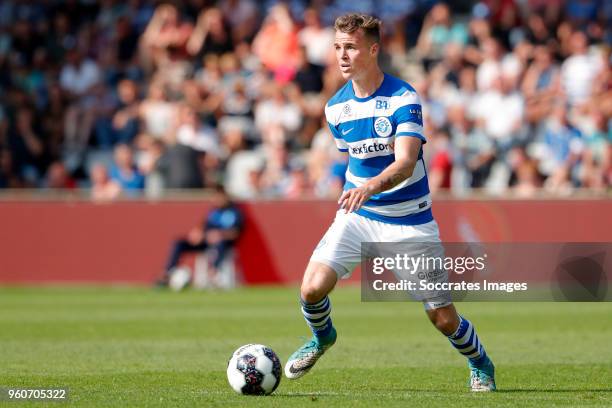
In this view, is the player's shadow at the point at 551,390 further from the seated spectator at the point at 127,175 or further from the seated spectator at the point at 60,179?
the seated spectator at the point at 60,179

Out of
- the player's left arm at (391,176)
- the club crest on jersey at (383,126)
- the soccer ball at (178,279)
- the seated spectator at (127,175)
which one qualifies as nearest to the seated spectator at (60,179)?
the seated spectator at (127,175)

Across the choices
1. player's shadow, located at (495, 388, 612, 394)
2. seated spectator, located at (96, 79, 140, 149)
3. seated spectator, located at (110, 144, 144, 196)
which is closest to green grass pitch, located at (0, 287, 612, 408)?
player's shadow, located at (495, 388, 612, 394)

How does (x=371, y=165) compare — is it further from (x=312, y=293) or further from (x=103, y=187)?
(x=103, y=187)

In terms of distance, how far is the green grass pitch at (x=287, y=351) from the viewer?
8023 mm

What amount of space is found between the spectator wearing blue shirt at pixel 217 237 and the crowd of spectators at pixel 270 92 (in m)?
1.15

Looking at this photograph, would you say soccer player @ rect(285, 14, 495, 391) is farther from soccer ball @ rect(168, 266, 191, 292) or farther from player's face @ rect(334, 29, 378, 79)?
soccer ball @ rect(168, 266, 191, 292)

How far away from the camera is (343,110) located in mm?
8352

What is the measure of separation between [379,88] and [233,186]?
13320 mm

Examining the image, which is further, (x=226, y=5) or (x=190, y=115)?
(x=226, y=5)

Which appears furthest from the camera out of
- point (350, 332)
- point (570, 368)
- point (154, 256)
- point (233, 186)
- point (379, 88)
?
point (233, 186)

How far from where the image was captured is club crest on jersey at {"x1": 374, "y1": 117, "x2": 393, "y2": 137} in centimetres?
814

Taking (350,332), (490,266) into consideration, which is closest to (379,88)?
(350,332)

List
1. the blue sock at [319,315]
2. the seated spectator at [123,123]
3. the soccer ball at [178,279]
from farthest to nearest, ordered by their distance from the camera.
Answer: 1. the seated spectator at [123,123]
2. the soccer ball at [178,279]
3. the blue sock at [319,315]

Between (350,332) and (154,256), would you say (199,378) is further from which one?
(154,256)
